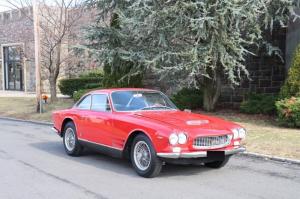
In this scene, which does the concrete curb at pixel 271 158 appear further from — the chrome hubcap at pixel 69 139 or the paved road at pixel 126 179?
the chrome hubcap at pixel 69 139

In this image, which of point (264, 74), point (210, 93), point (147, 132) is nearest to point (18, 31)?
point (210, 93)

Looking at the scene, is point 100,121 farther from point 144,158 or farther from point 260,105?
point 260,105

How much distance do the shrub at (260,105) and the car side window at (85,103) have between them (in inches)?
291

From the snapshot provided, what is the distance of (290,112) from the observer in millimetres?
12703

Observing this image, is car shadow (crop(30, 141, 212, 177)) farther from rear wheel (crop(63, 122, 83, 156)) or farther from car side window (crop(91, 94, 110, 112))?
car side window (crop(91, 94, 110, 112))

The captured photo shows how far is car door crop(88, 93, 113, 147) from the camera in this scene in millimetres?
8702

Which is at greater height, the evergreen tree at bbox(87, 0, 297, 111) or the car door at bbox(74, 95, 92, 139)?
the evergreen tree at bbox(87, 0, 297, 111)

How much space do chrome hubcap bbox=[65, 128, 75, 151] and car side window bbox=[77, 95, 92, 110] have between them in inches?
22.8

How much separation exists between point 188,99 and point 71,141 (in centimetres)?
787

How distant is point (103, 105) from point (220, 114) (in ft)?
24.7

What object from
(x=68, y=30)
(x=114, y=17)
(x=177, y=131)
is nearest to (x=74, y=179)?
(x=177, y=131)

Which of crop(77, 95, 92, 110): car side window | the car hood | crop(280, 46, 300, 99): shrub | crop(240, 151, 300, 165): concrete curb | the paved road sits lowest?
the paved road

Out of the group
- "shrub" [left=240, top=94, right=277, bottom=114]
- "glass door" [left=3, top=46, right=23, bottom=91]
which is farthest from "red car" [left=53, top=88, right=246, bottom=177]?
"glass door" [left=3, top=46, right=23, bottom=91]

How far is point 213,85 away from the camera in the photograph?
1703cm
